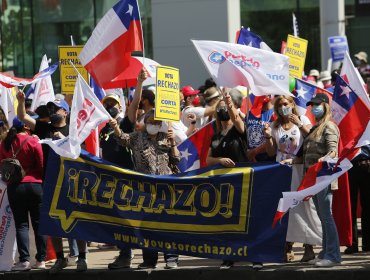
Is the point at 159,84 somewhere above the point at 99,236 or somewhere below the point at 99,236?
above

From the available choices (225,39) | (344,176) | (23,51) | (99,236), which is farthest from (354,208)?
(23,51)

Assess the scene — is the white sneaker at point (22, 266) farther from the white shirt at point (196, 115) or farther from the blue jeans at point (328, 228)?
the white shirt at point (196, 115)

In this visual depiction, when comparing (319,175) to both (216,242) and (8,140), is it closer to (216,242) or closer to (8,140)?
(216,242)

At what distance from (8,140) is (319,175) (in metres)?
3.54

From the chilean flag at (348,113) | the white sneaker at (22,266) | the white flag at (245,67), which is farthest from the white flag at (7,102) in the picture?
the chilean flag at (348,113)

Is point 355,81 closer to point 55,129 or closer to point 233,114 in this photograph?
point 233,114

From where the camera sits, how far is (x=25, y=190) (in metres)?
12.7

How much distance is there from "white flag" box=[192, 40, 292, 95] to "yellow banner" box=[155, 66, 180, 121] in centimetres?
43

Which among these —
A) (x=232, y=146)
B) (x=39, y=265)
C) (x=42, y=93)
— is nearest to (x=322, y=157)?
(x=232, y=146)

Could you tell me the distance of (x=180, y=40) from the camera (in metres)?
29.2

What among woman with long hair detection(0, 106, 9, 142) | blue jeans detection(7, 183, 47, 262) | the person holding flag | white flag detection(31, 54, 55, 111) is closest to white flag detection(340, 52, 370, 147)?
the person holding flag

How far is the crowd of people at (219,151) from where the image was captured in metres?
12.0

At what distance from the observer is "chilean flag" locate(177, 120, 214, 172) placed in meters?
12.9

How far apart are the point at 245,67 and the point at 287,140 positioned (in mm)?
976
